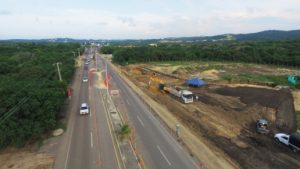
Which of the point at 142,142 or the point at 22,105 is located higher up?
the point at 22,105

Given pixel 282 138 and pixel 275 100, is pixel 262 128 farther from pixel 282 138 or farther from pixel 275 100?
pixel 275 100

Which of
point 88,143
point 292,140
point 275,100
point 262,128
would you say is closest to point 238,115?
point 262,128

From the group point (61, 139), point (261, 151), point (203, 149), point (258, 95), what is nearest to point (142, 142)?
point (203, 149)

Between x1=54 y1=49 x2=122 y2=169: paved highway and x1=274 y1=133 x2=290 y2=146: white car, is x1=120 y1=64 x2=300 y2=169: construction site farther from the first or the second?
x1=54 y1=49 x2=122 y2=169: paved highway

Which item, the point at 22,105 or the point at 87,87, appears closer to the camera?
the point at 22,105

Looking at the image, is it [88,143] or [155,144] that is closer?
[155,144]

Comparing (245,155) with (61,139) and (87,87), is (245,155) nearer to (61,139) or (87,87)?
(61,139)
